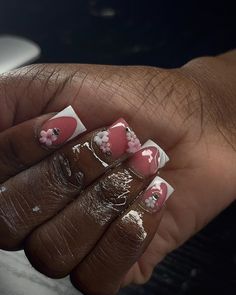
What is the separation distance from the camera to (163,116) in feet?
1.84

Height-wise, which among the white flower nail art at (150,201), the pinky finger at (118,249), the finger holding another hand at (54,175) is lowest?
the pinky finger at (118,249)

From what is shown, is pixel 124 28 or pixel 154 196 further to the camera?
pixel 124 28

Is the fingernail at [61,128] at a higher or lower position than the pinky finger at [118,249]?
higher

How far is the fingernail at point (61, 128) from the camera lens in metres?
0.48

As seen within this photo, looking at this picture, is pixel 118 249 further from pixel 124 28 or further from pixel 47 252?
pixel 124 28

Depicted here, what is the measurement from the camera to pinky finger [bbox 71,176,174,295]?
1.60ft

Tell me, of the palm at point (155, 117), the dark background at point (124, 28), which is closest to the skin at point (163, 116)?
the palm at point (155, 117)

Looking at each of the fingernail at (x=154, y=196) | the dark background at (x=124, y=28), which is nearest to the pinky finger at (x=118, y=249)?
the fingernail at (x=154, y=196)

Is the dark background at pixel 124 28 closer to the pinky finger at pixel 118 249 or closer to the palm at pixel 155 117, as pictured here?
the palm at pixel 155 117

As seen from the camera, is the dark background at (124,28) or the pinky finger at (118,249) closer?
the pinky finger at (118,249)

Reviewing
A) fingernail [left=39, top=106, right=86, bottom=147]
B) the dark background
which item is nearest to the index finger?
fingernail [left=39, top=106, right=86, bottom=147]

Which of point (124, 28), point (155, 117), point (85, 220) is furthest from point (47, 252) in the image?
point (124, 28)

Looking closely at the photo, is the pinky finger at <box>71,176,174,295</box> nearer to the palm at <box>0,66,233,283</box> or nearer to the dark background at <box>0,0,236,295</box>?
the palm at <box>0,66,233,283</box>

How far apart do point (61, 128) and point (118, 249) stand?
13cm
